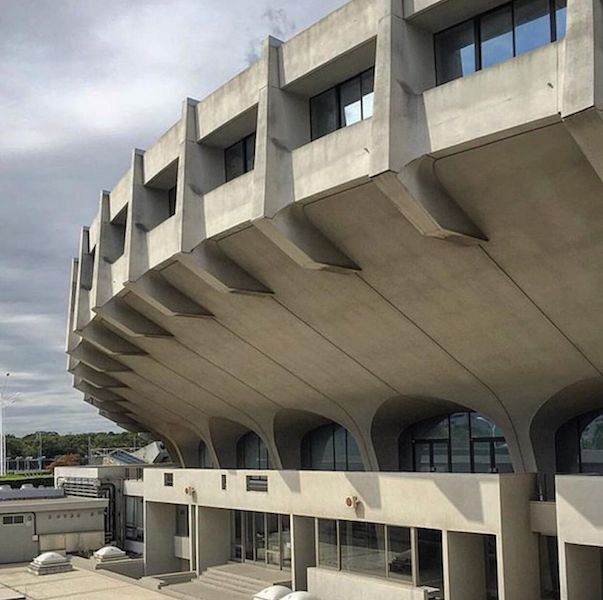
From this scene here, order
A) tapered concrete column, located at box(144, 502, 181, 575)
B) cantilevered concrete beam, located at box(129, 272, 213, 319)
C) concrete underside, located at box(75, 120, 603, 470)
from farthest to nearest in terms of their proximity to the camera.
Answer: tapered concrete column, located at box(144, 502, 181, 575), cantilevered concrete beam, located at box(129, 272, 213, 319), concrete underside, located at box(75, 120, 603, 470)

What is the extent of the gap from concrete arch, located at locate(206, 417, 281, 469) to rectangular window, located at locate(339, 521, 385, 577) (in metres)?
13.1

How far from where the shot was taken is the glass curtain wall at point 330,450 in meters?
31.5

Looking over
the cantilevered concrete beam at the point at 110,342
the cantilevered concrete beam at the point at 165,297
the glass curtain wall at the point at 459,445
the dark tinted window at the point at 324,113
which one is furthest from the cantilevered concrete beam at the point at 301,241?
the cantilevered concrete beam at the point at 110,342

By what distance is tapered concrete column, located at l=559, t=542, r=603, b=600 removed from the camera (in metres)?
16.9

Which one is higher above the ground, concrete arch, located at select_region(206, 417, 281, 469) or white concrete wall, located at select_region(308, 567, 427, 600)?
concrete arch, located at select_region(206, 417, 281, 469)

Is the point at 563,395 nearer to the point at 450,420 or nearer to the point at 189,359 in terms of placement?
the point at 450,420

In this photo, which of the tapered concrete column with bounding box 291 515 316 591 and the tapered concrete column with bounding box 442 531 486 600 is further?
the tapered concrete column with bounding box 291 515 316 591

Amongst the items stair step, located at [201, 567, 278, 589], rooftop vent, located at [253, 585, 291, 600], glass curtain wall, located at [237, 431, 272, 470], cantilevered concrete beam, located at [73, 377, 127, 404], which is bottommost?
stair step, located at [201, 567, 278, 589]

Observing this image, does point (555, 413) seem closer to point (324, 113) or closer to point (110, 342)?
point (324, 113)

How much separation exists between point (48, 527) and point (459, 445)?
19980 mm

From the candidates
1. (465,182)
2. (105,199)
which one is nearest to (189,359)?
(105,199)

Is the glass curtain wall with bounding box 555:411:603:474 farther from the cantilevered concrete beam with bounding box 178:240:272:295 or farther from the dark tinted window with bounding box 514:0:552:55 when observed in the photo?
the dark tinted window with bounding box 514:0:552:55

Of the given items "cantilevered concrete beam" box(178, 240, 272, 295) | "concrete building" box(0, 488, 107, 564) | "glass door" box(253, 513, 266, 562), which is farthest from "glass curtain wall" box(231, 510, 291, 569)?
"concrete building" box(0, 488, 107, 564)

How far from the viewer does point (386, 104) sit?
14633 mm
